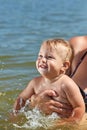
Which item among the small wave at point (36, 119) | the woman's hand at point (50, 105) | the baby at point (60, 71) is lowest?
the small wave at point (36, 119)

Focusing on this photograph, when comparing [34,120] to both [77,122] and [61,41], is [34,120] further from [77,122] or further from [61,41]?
[61,41]

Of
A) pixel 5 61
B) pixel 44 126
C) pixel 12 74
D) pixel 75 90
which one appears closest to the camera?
pixel 75 90

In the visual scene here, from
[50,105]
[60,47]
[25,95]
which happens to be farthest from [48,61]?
[25,95]

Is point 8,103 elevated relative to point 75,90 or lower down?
lower down

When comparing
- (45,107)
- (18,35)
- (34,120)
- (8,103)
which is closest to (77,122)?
(45,107)

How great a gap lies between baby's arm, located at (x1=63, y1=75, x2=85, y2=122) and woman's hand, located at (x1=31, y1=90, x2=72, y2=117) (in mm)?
107

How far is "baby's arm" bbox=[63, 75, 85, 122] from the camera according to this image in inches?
169

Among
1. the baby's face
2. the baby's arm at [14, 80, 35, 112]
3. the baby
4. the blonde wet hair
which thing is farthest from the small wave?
the blonde wet hair

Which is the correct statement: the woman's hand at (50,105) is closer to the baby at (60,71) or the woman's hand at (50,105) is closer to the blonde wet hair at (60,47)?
the baby at (60,71)

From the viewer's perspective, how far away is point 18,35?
1436cm

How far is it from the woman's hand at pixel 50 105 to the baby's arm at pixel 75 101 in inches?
4.2

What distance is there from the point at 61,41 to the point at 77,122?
30.4 inches

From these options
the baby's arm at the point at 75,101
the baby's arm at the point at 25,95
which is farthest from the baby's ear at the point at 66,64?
the baby's arm at the point at 25,95

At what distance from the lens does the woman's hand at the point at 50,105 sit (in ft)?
14.5
